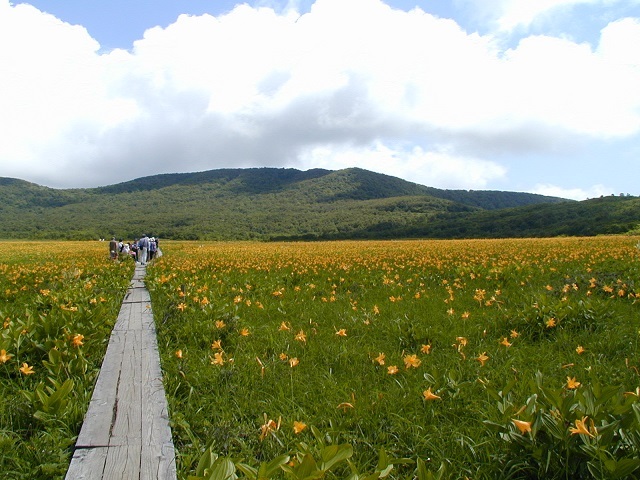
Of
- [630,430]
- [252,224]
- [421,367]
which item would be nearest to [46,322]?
[421,367]

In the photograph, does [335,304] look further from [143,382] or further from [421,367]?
[143,382]

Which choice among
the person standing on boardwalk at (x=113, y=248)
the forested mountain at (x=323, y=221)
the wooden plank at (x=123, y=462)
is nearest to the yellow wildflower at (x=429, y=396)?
the wooden plank at (x=123, y=462)

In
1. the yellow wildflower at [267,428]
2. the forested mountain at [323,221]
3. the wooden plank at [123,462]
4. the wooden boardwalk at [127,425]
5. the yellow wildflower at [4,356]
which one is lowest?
the wooden plank at [123,462]

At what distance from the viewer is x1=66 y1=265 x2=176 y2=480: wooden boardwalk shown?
2377 mm

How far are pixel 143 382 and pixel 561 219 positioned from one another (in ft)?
314

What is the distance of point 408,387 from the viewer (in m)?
3.29

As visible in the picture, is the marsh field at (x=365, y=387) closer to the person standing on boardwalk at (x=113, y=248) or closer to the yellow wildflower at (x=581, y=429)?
the yellow wildflower at (x=581, y=429)

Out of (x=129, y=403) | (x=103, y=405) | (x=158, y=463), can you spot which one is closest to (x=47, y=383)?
(x=103, y=405)

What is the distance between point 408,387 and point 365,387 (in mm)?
377

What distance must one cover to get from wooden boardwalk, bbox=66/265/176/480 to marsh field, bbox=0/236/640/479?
4.7 inches

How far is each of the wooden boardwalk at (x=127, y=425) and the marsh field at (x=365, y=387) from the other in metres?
0.12

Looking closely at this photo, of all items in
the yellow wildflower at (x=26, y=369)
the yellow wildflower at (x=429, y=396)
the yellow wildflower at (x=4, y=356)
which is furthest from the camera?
the yellow wildflower at (x=4, y=356)

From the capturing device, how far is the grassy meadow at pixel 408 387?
2.01 meters

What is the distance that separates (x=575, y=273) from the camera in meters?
8.45
